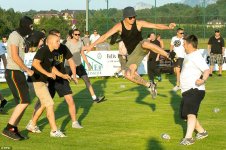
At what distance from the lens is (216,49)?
2716 centimetres

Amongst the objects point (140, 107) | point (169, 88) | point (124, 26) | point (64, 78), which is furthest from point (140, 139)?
point (169, 88)

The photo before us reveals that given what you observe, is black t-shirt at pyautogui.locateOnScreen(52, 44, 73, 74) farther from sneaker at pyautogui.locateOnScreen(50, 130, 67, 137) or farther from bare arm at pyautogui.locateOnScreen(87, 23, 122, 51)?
sneaker at pyautogui.locateOnScreen(50, 130, 67, 137)

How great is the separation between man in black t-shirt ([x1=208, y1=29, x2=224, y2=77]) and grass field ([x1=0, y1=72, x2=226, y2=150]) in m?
6.80

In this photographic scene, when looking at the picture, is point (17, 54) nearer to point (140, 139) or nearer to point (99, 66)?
point (140, 139)

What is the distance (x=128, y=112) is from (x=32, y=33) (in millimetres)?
4181

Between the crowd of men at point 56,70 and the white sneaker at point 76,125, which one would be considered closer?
the crowd of men at point 56,70

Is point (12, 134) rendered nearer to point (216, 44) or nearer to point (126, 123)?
point (126, 123)

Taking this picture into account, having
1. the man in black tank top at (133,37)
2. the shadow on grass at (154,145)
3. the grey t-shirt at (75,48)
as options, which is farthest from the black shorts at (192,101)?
the grey t-shirt at (75,48)

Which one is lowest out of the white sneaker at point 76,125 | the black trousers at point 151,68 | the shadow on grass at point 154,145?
the shadow on grass at point 154,145

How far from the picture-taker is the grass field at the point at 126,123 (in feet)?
34.8

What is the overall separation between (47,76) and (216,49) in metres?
17.2

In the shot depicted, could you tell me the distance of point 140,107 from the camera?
16.0 metres

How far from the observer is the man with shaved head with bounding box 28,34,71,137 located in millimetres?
11125

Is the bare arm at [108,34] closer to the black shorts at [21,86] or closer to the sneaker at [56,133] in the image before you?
the black shorts at [21,86]
